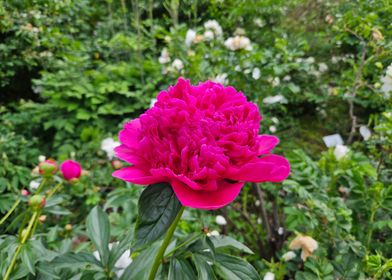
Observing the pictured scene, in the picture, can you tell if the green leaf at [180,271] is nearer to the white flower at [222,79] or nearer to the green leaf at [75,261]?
the green leaf at [75,261]

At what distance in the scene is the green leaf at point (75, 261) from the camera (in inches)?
23.9

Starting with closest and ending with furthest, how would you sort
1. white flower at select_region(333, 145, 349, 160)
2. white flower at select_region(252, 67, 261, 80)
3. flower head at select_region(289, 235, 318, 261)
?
flower head at select_region(289, 235, 318, 261), white flower at select_region(333, 145, 349, 160), white flower at select_region(252, 67, 261, 80)

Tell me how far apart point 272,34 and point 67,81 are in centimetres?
184

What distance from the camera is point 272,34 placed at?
2.88 metres

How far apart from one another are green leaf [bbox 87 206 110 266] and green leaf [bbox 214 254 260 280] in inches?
10.4

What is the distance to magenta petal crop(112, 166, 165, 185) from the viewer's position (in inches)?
14.7

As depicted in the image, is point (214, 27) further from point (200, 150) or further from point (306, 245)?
point (200, 150)

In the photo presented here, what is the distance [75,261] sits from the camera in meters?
→ 0.62

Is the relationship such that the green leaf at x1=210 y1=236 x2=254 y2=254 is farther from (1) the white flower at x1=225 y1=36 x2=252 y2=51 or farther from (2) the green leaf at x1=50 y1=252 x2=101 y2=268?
(1) the white flower at x1=225 y1=36 x2=252 y2=51

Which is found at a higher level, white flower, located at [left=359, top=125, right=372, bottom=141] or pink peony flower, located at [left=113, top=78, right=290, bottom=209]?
pink peony flower, located at [left=113, top=78, right=290, bottom=209]

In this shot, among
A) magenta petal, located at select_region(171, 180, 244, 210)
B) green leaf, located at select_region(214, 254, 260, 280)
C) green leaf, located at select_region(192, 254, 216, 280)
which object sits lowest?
green leaf, located at select_region(214, 254, 260, 280)

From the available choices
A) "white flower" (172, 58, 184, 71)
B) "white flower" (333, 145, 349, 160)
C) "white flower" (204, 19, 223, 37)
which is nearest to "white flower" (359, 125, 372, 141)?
"white flower" (333, 145, 349, 160)

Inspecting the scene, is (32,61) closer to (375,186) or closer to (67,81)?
(67,81)

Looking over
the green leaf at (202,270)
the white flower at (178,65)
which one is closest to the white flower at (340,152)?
the green leaf at (202,270)
